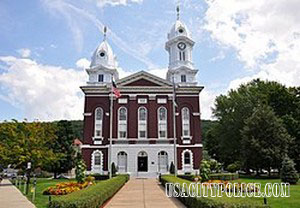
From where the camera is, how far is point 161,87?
142 ft

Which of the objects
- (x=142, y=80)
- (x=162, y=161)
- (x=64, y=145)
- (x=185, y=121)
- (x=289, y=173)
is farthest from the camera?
(x=64, y=145)

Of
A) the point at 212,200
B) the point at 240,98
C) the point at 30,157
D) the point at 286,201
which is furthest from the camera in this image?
the point at 240,98

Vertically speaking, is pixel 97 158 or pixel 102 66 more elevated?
pixel 102 66

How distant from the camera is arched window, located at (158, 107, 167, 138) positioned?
42469 mm

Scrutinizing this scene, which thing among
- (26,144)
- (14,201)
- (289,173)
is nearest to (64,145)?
(26,144)

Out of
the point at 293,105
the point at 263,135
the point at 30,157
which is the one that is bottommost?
the point at 30,157

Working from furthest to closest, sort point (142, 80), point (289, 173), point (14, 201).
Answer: point (142, 80) → point (289, 173) → point (14, 201)

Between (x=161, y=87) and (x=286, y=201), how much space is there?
29.7m

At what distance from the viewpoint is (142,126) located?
4259 cm

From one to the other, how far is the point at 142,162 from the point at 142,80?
37.1 ft

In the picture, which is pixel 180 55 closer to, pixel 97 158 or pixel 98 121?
pixel 98 121

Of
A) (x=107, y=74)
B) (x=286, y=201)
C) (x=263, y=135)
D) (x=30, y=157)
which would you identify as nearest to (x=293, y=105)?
(x=263, y=135)

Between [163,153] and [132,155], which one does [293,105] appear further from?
[132,155]

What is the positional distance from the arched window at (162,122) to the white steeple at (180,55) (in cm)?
509
